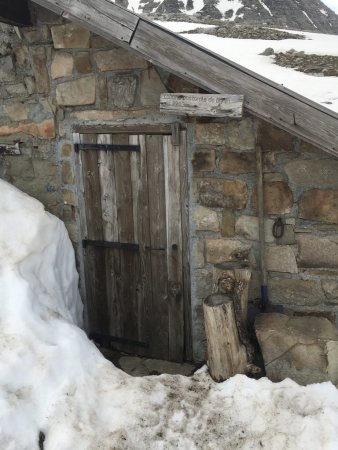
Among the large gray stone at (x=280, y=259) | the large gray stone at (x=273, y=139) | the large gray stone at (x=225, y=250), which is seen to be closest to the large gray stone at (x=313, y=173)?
the large gray stone at (x=273, y=139)

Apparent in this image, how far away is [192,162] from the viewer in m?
3.40

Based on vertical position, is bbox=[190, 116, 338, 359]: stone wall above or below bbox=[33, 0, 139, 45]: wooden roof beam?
below

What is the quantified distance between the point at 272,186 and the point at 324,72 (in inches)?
132

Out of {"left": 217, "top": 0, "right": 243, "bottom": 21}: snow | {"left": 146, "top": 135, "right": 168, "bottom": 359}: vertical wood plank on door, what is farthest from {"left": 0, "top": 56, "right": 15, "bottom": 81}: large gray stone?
{"left": 217, "top": 0, "right": 243, "bottom": 21}: snow

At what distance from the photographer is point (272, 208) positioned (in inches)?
129

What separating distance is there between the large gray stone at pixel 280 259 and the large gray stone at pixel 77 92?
184 cm

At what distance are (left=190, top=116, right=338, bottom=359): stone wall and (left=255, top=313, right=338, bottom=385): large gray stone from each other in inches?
12.3

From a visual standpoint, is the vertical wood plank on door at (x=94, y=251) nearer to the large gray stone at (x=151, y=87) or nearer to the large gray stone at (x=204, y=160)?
the large gray stone at (x=151, y=87)

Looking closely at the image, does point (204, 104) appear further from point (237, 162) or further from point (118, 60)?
point (118, 60)

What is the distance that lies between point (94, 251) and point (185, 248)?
0.89 meters

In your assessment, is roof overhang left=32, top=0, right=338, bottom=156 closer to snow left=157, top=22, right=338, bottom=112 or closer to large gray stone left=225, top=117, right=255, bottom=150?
large gray stone left=225, top=117, right=255, bottom=150

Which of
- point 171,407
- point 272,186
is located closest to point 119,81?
point 272,186

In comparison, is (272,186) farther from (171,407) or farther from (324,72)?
(324,72)

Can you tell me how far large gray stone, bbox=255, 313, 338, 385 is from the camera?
2955 mm
